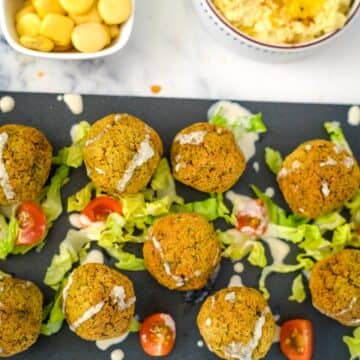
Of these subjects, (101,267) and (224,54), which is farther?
(224,54)

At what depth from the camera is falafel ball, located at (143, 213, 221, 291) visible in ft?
4.76

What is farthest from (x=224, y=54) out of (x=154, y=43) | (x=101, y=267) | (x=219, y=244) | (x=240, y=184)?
(x=101, y=267)

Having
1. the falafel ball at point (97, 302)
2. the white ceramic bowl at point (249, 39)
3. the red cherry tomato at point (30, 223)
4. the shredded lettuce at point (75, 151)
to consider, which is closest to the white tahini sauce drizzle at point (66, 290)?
the falafel ball at point (97, 302)

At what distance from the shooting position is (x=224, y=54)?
5.24ft

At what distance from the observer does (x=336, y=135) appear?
62.8 inches

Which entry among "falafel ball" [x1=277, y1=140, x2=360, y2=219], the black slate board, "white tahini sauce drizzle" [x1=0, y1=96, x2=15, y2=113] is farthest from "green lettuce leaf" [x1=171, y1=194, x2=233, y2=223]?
"white tahini sauce drizzle" [x1=0, y1=96, x2=15, y2=113]

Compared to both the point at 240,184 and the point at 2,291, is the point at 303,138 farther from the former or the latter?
the point at 2,291

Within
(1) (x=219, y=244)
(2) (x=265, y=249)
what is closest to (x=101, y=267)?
(1) (x=219, y=244)

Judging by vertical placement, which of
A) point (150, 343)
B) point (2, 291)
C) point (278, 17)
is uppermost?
point (278, 17)

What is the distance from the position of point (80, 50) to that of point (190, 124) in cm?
26

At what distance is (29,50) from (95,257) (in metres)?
0.40

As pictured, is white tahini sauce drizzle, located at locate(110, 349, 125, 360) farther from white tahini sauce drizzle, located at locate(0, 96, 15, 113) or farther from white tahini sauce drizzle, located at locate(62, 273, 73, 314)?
white tahini sauce drizzle, located at locate(0, 96, 15, 113)

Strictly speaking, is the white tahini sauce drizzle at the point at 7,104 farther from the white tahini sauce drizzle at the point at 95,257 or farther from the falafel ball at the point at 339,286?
the falafel ball at the point at 339,286

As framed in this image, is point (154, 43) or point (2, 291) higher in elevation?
point (154, 43)
